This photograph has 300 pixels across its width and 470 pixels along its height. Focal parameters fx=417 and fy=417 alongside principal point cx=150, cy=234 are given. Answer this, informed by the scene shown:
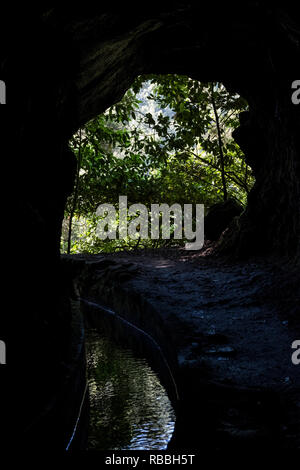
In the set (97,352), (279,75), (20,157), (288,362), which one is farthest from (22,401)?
(279,75)

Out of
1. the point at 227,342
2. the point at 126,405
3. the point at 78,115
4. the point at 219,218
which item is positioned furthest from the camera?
the point at 219,218

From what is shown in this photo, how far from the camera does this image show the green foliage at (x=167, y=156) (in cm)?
1241

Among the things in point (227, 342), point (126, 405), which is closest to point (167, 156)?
point (227, 342)

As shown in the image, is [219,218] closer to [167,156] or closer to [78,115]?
[167,156]

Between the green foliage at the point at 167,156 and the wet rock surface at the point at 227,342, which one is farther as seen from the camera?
the green foliage at the point at 167,156

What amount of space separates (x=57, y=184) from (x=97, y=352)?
3498mm

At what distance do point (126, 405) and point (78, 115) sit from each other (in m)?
4.40

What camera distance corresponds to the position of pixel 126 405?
16.6 feet

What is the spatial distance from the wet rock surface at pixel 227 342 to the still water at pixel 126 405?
49 centimetres

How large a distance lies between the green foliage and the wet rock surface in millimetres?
4902

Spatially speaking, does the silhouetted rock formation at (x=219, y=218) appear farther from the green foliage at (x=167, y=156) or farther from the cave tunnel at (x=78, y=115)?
the green foliage at (x=167, y=156)

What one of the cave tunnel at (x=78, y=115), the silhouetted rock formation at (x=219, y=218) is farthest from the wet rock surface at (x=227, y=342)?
the silhouetted rock formation at (x=219, y=218)

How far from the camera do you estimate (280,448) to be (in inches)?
112

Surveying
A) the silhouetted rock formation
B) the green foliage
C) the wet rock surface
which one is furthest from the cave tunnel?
the green foliage
